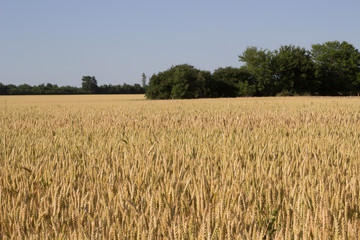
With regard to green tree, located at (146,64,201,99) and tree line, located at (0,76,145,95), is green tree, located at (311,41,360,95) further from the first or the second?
tree line, located at (0,76,145,95)

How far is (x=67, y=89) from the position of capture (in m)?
75.8

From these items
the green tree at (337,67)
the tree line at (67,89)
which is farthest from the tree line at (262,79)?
the tree line at (67,89)

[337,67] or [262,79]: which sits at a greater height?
[337,67]

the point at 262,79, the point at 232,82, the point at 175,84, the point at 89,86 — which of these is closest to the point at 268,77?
the point at 262,79

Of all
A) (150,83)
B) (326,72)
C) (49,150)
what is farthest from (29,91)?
(49,150)

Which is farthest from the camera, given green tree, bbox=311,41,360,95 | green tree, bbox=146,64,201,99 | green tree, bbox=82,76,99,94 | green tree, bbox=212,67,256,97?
green tree, bbox=82,76,99,94

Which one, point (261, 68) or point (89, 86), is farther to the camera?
point (89, 86)

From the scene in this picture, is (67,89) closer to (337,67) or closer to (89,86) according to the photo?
(89,86)

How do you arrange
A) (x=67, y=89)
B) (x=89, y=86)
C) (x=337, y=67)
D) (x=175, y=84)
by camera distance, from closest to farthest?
(x=175, y=84)
(x=337, y=67)
(x=67, y=89)
(x=89, y=86)

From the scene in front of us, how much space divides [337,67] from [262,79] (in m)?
12.8

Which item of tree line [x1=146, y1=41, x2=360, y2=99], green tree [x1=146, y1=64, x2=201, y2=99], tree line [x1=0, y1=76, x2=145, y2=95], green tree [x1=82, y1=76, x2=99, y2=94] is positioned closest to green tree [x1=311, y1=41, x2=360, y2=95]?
tree line [x1=146, y1=41, x2=360, y2=99]

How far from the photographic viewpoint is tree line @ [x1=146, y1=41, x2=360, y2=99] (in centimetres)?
3603

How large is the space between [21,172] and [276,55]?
41219mm

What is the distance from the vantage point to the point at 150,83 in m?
37.7
